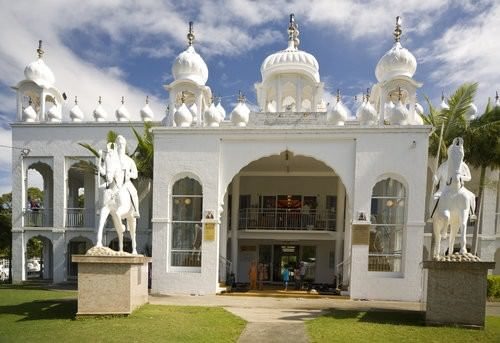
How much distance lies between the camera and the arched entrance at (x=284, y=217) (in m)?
19.2

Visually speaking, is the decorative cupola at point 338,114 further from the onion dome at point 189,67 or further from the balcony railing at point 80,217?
the balcony railing at point 80,217

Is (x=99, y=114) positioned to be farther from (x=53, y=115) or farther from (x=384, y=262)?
(x=384, y=262)

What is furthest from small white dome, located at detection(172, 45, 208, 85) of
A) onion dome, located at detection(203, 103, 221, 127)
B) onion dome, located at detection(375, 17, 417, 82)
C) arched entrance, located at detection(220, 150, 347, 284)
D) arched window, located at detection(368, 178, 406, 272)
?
arched window, located at detection(368, 178, 406, 272)

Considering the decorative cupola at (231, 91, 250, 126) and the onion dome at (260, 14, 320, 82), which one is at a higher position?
the onion dome at (260, 14, 320, 82)

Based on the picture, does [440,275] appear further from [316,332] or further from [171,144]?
[171,144]

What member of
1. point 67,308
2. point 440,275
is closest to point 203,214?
point 67,308

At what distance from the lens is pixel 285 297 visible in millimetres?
15484

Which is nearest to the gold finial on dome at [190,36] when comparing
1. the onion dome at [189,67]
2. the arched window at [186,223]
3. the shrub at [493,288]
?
the onion dome at [189,67]

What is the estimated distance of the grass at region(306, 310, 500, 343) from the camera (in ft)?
27.9

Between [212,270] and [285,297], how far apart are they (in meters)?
3.20

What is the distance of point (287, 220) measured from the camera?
19.8 meters

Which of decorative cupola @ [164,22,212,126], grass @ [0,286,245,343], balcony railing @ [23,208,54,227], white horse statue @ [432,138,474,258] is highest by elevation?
decorative cupola @ [164,22,212,126]

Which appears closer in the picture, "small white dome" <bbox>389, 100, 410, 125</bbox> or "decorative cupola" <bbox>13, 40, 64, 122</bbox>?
"small white dome" <bbox>389, 100, 410, 125</bbox>

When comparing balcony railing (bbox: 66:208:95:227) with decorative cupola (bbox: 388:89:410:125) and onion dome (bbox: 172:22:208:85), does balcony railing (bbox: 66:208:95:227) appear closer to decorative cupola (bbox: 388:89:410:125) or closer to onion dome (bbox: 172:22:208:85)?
onion dome (bbox: 172:22:208:85)
